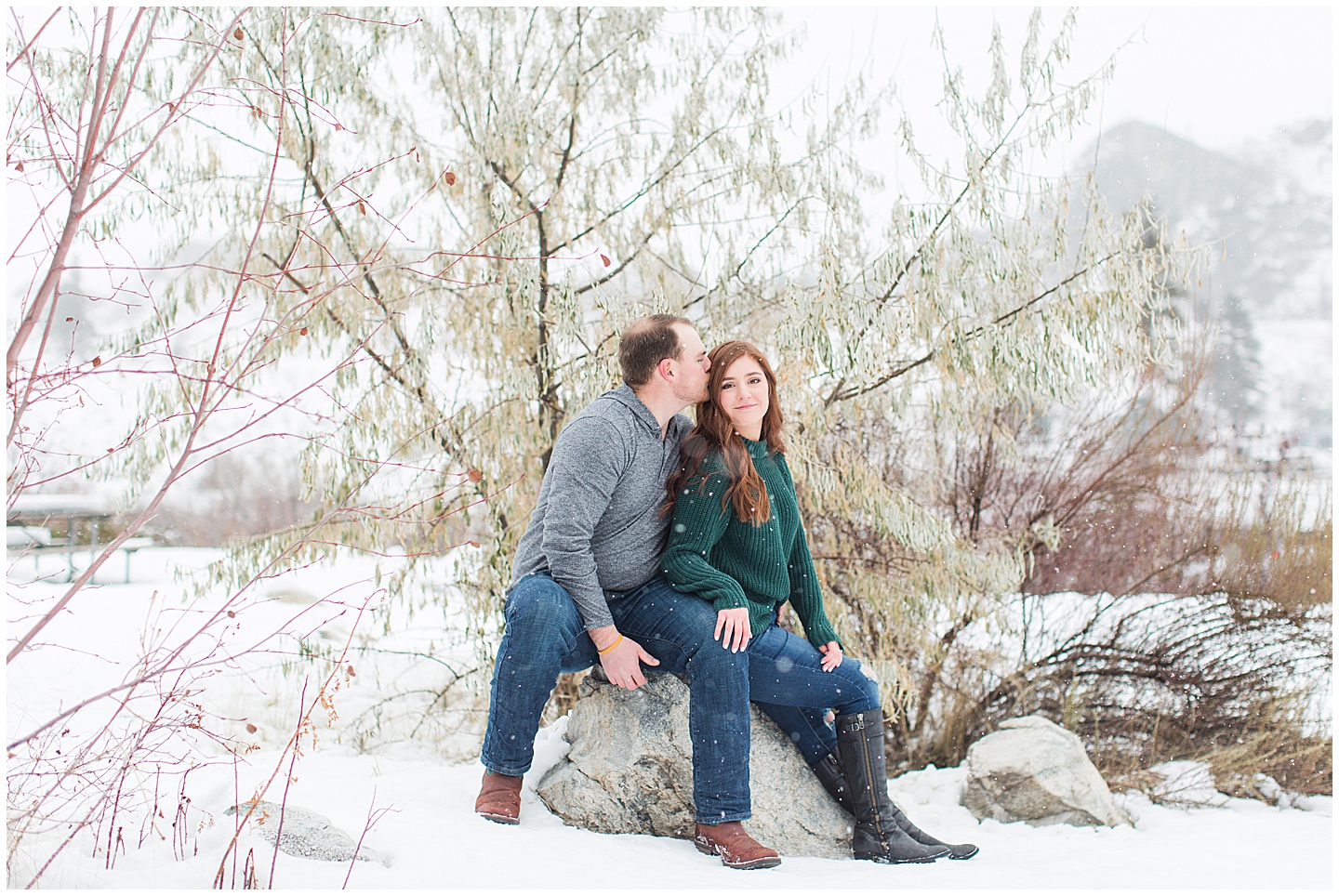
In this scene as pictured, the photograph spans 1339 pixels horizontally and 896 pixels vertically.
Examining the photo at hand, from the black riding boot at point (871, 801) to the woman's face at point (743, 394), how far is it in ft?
2.68

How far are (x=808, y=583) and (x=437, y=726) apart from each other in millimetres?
2645

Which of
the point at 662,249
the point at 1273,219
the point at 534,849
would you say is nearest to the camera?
the point at 534,849

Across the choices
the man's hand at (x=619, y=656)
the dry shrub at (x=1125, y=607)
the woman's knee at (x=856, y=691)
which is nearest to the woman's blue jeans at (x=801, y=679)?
the woman's knee at (x=856, y=691)

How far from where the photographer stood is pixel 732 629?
2.24 metres

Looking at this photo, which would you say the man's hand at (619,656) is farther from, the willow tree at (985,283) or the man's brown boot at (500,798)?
the willow tree at (985,283)

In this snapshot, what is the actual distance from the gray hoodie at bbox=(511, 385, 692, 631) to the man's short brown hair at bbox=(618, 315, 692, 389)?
5cm

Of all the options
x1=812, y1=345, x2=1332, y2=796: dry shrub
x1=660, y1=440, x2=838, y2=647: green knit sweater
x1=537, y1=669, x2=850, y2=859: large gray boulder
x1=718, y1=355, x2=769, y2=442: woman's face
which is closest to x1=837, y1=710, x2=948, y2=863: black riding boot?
x1=537, y1=669, x2=850, y2=859: large gray boulder

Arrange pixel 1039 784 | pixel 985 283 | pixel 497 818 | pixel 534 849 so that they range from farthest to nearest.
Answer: pixel 985 283, pixel 1039 784, pixel 497 818, pixel 534 849

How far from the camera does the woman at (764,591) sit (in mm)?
2354

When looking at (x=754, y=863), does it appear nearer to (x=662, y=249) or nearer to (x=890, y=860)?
(x=890, y=860)

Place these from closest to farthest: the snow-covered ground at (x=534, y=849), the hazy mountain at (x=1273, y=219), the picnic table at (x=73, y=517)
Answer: the snow-covered ground at (x=534, y=849) → the picnic table at (x=73, y=517) → the hazy mountain at (x=1273, y=219)

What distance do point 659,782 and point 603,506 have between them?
76 centimetres

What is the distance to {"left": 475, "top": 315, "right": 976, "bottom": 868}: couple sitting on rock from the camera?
7.30ft

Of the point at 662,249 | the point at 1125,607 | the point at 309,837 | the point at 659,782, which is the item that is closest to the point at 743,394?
the point at 659,782
